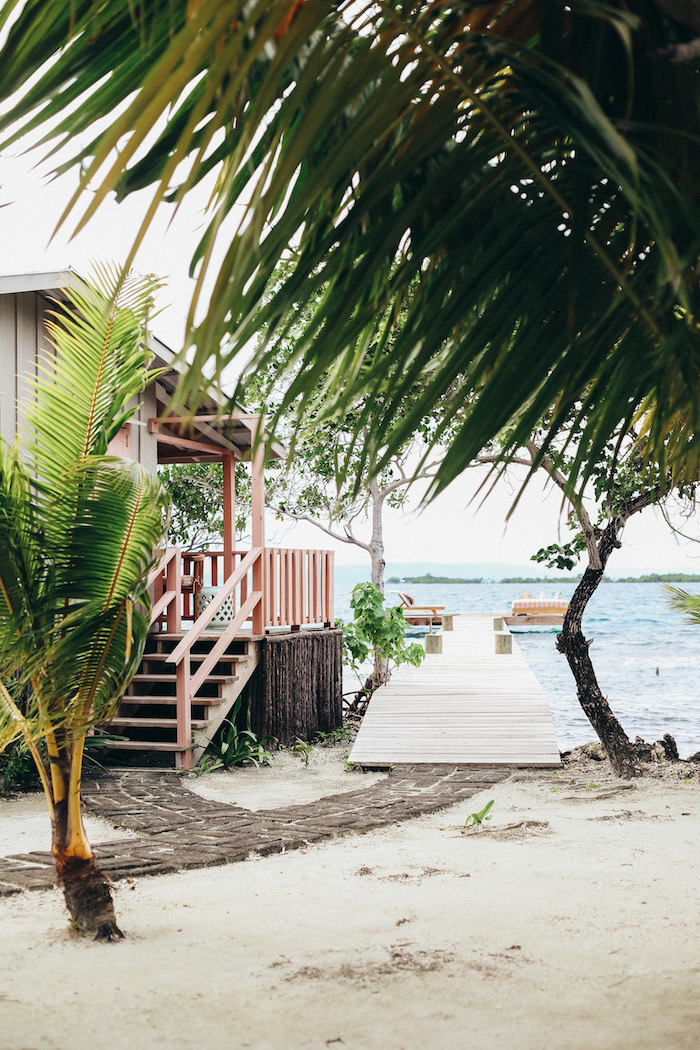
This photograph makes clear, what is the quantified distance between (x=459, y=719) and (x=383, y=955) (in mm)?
7185

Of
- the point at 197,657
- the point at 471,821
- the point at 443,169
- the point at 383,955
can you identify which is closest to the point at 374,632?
the point at 197,657

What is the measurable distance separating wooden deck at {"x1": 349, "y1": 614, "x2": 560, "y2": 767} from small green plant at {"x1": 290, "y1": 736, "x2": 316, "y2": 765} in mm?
640

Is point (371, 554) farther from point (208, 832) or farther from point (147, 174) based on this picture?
point (147, 174)

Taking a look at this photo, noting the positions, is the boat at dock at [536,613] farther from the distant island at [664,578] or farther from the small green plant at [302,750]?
the distant island at [664,578]

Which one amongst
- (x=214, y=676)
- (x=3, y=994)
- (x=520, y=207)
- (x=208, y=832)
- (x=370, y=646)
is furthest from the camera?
(x=370, y=646)

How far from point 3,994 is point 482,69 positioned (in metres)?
3.43

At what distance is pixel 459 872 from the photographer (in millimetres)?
5523

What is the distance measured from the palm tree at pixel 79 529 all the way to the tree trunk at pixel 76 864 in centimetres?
6

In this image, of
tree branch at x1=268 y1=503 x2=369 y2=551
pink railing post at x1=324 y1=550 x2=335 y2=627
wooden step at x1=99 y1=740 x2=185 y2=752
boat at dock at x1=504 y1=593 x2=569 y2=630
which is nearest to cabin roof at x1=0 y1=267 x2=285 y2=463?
pink railing post at x1=324 y1=550 x2=335 y2=627

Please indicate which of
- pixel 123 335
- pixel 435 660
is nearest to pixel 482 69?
pixel 123 335

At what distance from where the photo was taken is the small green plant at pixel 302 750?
1048cm

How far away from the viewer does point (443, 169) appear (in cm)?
143

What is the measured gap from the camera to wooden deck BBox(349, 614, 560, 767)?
389 inches

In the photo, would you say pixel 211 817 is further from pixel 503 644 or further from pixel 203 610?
pixel 503 644
